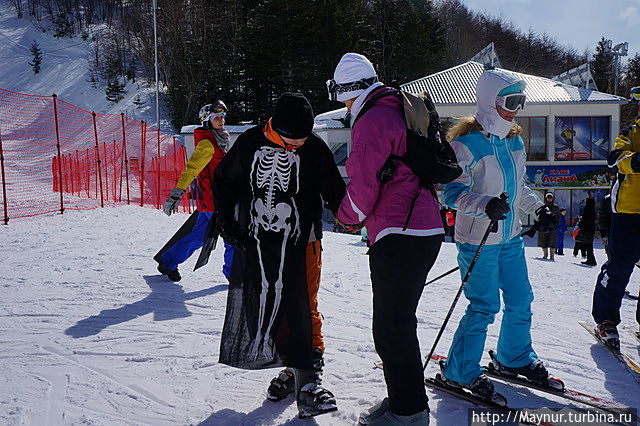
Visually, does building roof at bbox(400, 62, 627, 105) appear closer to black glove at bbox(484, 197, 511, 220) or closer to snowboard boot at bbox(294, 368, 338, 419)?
black glove at bbox(484, 197, 511, 220)

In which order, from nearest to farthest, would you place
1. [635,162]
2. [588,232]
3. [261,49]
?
[635,162]
[588,232]
[261,49]

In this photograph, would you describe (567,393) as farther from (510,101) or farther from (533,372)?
(510,101)

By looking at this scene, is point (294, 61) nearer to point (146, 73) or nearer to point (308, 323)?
point (146, 73)

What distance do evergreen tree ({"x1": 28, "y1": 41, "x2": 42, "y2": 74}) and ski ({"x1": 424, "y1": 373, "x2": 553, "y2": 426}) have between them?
45.6m

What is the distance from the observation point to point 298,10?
1224 inches

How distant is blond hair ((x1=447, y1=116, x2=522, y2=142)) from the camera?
3211 mm

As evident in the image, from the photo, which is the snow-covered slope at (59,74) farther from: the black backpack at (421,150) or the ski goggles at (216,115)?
the black backpack at (421,150)

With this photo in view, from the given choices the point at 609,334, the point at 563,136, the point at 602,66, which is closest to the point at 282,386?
the point at 609,334

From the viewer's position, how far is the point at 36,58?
136ft

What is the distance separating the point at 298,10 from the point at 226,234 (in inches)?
1195

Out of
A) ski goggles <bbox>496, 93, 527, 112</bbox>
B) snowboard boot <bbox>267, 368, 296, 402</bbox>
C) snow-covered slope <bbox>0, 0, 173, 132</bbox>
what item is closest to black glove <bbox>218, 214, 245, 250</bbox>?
snowboard boot <bbox>267, 368, 296, 402</bbox>

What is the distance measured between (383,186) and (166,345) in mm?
2262

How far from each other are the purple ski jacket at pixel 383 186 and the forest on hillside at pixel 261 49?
29.0 meters

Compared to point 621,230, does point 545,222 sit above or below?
above
